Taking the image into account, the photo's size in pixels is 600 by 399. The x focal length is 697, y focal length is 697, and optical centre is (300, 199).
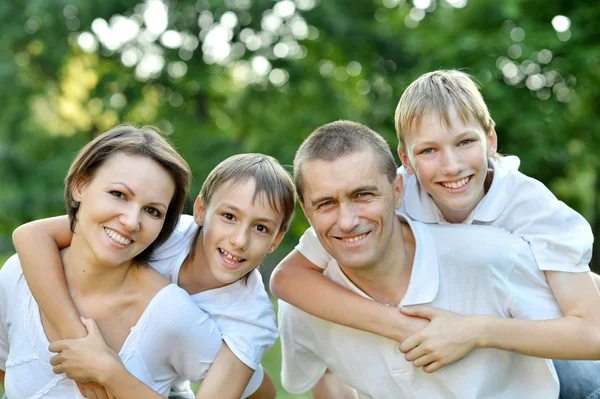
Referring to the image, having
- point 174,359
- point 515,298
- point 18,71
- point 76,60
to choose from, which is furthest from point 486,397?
point 76,60

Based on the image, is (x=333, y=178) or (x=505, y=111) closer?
(x=333, y=178)

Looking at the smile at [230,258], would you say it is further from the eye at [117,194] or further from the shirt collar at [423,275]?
the shirt collar at [423,275]

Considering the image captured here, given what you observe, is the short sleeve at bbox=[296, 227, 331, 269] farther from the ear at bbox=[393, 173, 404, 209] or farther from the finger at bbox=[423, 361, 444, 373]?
the finger at bbox=[423, 361, 444, 373]

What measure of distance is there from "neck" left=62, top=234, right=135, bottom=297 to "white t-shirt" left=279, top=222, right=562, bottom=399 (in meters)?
1.02

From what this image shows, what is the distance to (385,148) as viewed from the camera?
316cm

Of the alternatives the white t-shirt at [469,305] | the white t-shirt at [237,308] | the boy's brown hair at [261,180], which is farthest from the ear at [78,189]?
the white t-shirt at [469,305]

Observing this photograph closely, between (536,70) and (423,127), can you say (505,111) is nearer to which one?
(536,70)

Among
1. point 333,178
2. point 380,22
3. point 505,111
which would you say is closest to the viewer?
point 333,178

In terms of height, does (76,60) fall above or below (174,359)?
above

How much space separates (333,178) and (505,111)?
8534mm

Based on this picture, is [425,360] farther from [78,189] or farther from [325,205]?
[78,189]

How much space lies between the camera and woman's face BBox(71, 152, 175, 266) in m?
2.90

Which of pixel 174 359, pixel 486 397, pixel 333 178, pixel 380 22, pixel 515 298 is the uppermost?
pixel 380 22

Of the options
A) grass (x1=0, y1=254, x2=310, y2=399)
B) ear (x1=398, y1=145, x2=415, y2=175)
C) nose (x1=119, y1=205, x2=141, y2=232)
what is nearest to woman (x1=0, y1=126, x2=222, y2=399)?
nose (x1=119, y1=205, x2=141, y2=232)
